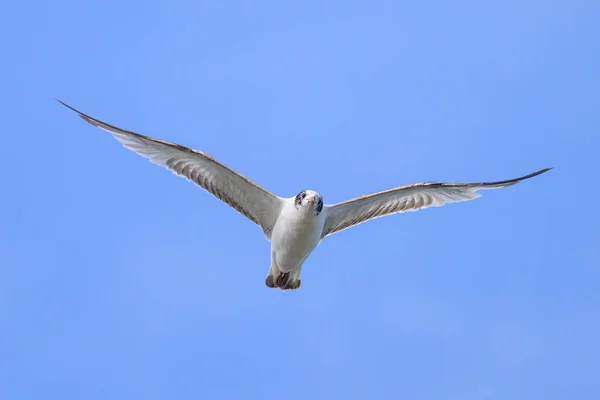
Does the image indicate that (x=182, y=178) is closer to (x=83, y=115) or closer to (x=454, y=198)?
(x=83, y=115)

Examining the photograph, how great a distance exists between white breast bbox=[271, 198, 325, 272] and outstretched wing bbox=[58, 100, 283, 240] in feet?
1.65

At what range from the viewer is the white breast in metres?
24.8

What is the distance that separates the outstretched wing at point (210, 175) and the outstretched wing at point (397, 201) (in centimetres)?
140

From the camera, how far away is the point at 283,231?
2506 cm

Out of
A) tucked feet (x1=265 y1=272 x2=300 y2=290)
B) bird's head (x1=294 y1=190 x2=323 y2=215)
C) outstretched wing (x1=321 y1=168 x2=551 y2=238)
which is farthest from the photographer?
tucked feet (x1=265 y1=272 x2=300 y2=290)

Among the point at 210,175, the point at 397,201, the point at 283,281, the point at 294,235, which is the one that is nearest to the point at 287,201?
the point at 294,235

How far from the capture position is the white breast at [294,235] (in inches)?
977

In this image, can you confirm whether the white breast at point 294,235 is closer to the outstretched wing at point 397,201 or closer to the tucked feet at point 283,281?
the tucked feet at point 283,281

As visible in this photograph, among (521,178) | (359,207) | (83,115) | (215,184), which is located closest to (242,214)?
(215,184)

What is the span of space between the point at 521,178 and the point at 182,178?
287 inches

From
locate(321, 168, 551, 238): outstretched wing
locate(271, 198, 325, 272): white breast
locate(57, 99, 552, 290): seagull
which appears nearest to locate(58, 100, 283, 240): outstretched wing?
locate(57, 99, 552, 290): seagull

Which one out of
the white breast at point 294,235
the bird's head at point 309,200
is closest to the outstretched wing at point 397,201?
the white breast at point 294,235

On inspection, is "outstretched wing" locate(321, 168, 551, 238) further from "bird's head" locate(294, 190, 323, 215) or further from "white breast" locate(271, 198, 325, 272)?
"bird's head" locate(294, 190, 323, 215)

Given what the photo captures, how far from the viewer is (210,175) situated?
2541 cm
